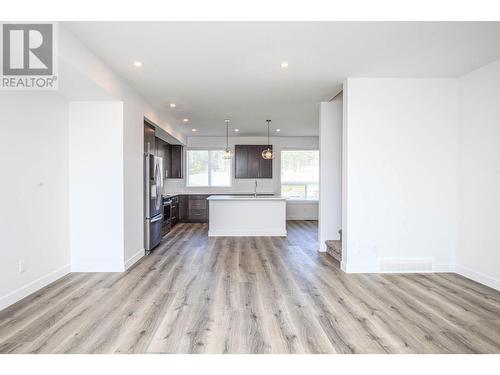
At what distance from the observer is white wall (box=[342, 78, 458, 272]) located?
386 cm

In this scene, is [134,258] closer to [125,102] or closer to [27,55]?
[125,102]

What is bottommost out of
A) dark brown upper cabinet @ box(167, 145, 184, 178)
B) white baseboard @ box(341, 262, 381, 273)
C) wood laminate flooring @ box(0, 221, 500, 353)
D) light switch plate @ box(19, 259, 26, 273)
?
wood laminate flooring @ box(0, 221, 500, 353)

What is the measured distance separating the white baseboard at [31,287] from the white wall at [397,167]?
3793 millimetres

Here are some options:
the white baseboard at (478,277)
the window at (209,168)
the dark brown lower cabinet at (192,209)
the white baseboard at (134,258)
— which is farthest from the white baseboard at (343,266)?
the window at (209,168)

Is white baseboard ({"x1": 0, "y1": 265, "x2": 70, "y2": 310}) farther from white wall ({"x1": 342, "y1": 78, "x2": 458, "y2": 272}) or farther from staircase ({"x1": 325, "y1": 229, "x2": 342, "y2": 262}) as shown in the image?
staircase ({"x1": 325, "y1": 229, "x2": 342, "y2": 262})

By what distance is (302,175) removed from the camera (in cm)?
927

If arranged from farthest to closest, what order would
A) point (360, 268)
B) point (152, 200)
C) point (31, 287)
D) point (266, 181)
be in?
point (266, 181) → point (152, 200) → point (360, 268) → point (31, 287)

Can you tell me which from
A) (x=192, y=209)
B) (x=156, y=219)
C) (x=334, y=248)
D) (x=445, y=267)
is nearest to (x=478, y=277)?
(x=445, y=267)

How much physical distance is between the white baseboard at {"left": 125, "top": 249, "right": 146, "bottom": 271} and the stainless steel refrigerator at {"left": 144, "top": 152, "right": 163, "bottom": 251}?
0.70ft

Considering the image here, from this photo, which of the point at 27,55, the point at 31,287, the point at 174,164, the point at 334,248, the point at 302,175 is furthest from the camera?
the point at 302,175

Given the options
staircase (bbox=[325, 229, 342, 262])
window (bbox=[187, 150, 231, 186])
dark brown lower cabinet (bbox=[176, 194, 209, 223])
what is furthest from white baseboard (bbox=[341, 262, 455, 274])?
window (bbox=[187, 150, 231, 186])

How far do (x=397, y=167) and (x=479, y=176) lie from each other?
94 cm

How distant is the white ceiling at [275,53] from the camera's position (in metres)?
2.55
